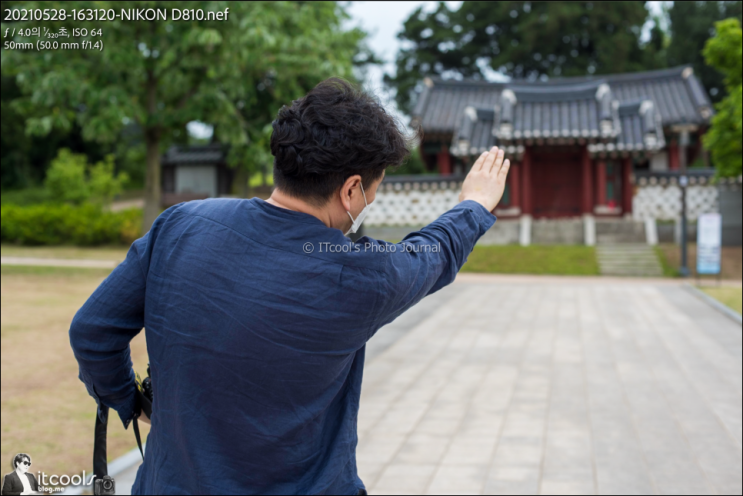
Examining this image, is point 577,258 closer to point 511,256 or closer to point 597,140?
point 511,256

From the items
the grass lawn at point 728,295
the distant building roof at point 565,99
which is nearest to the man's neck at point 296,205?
the grass lawn at point 728,295

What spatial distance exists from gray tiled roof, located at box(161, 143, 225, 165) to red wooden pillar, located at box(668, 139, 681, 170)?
18.3 meters

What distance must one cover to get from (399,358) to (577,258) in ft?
35.6

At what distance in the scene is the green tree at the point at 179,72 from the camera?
800 centimetres

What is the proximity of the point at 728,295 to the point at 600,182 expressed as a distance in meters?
8.62

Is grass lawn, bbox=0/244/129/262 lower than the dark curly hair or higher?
lower

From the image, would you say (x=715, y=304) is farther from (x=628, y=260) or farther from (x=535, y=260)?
(x=535, y=260)

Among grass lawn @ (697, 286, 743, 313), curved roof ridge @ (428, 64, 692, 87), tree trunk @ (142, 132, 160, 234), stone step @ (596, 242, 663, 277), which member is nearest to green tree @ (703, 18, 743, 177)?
grass lawn @ (697, 286, 743, 313)

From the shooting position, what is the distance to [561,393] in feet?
19.0

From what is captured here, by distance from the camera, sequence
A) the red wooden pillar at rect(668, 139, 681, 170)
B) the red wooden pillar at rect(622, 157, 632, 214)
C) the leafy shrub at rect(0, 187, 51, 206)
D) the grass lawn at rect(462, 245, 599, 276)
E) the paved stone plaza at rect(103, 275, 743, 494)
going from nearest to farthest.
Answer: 1. the paved stone plaza at rect(103, 275, 743, 494)
2. the leafy shrub at rect(0, 187, 51, 206)
3. the grass lawn at rect(462, 245, 599, 276)
4. the red wooden pillar at rect(622, 157, 632, 214)
5. the red wooden pillar at rect(668, 139, 681, 170)

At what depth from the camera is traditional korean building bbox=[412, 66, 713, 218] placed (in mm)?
18938

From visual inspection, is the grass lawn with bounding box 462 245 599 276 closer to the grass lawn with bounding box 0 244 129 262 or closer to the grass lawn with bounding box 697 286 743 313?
the grass lawn with bounding box 697 286 743 313

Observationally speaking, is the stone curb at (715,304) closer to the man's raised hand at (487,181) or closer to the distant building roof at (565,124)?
the distant building roof at (565,124)

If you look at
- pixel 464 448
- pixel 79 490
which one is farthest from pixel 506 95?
pixel 79 490
